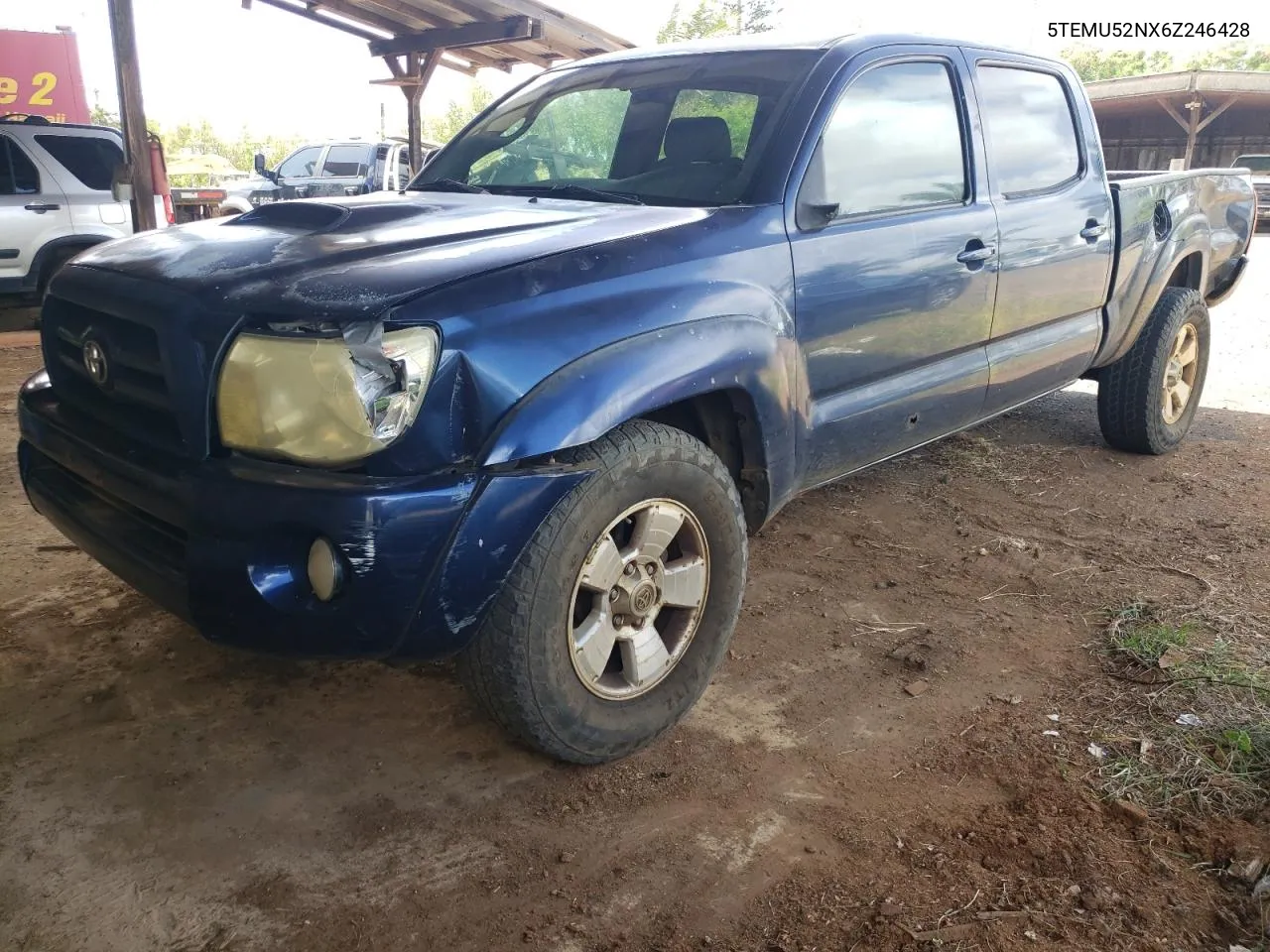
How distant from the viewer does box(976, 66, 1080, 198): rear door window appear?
3.54 meters

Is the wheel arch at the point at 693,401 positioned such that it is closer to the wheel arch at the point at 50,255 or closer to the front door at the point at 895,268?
the front door at the point at 895,268

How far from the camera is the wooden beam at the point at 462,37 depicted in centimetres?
877

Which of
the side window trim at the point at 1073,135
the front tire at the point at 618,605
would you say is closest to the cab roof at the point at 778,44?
the side window trim at the point at 1073,135

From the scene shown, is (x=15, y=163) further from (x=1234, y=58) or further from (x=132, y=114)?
(x=1234, y=58)

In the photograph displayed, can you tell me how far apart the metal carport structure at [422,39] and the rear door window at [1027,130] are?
18.9 ft

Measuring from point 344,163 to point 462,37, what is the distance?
5875 millimetres

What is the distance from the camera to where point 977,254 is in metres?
3.33

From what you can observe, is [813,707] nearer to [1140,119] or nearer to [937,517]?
[937,517]

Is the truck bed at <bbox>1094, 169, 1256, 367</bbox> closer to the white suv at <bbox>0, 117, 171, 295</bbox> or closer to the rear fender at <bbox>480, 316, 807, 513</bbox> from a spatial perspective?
the rear fender at <bbox>480, 316, 807, 513</bbox>

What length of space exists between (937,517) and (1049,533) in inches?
17.2

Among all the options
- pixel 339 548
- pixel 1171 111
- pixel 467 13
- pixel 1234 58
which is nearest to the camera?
pixel 339 548

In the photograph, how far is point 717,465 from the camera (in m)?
2.47

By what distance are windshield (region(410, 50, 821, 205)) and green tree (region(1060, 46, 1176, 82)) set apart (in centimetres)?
4413

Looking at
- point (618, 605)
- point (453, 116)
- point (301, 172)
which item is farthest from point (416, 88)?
point (453, 116)
